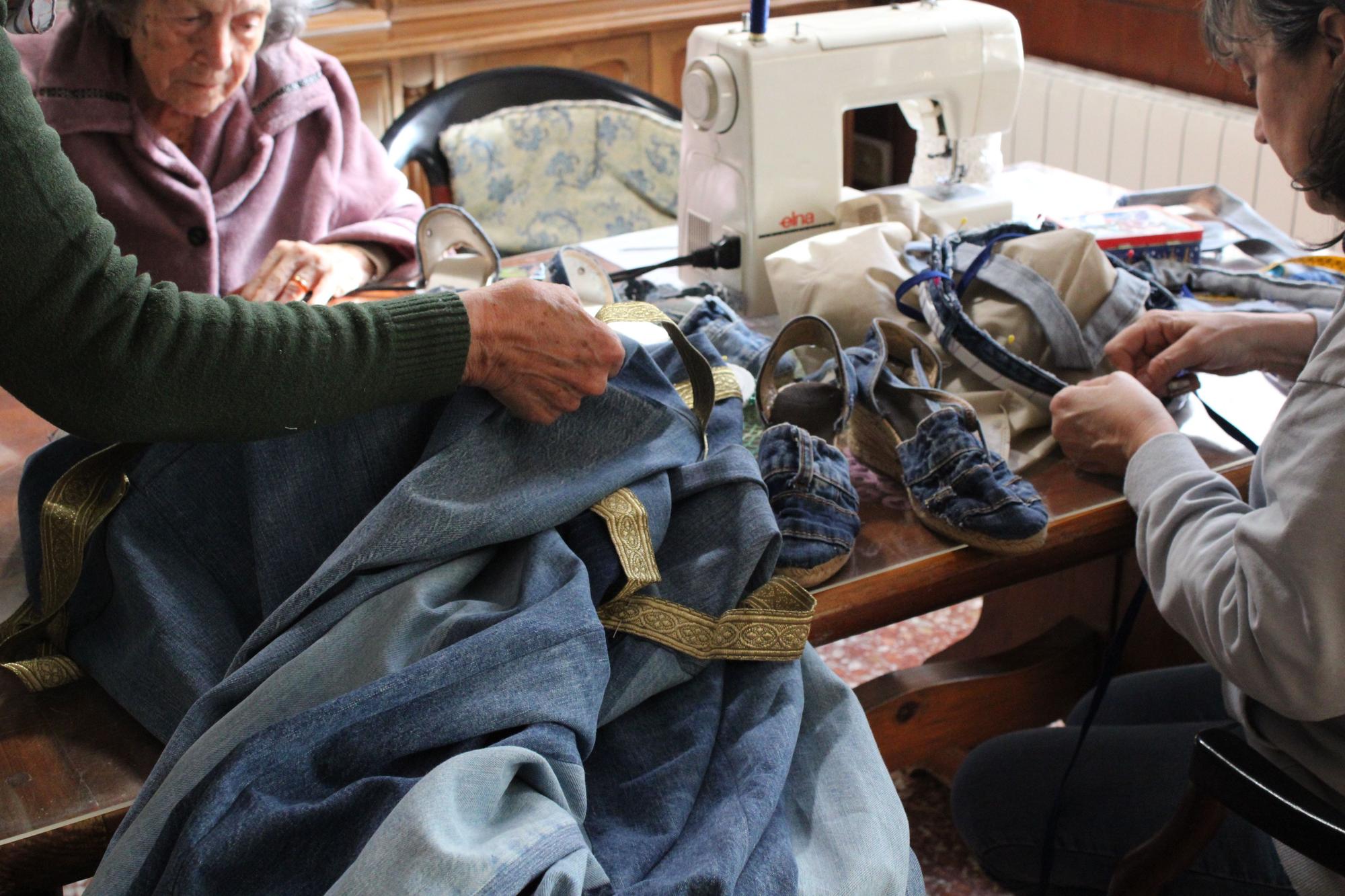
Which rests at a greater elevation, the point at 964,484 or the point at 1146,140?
the point at 964,484

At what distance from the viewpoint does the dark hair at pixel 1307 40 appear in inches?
40.1

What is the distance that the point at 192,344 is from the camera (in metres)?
0.96

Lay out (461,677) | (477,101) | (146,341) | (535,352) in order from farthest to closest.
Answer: (477,101) → (535,352) → (146,341) → (461,677)

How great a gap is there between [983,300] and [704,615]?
67 centimetres

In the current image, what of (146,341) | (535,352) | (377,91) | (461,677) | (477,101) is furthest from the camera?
A: (377,91)

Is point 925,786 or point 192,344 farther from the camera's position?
point 925,786

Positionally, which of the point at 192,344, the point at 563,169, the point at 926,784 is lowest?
the point at 926,784

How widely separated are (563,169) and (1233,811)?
2105 mm

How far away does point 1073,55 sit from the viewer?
3.70m

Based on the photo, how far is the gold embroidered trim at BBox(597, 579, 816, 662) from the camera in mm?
959

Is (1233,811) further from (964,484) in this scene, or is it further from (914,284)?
(914,284)

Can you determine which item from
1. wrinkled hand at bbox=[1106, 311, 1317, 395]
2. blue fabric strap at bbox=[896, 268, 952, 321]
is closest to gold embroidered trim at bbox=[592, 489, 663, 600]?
blue fabric strap at bbox=[896, 268, 952, 321]

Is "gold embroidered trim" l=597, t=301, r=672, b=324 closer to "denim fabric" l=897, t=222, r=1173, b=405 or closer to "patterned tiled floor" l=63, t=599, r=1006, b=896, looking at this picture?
"denim fabric" l=897, t=222, r=1173, b=405

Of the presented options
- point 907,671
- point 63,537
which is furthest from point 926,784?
point 63,537
